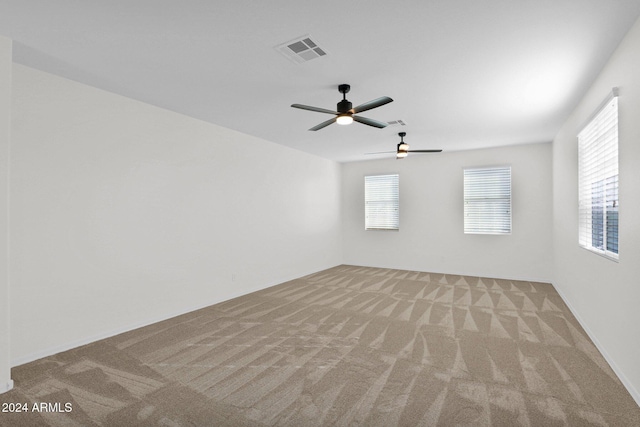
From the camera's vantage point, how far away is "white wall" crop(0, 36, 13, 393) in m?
2.51

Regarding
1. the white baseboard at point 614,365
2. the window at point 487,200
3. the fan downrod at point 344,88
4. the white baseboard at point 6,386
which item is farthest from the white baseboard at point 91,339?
the window at point 487,200

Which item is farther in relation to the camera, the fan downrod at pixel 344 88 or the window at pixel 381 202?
the window at pixel 381 202

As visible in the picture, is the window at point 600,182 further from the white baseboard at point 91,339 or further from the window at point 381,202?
the white baseboard at point 91,339

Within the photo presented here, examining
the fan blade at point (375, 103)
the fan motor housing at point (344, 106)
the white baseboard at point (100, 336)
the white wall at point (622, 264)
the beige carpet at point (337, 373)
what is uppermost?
the fan motor housing at point (344, 106)

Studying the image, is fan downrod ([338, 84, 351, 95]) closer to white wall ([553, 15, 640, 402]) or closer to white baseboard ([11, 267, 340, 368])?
white wall ([553, 15, 640, 402])

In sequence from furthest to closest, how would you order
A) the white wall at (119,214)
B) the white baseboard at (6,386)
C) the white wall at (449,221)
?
1. the white wall at (449,221)
2. the white wall at (119,214)
3. the white baseboard at (6,386)

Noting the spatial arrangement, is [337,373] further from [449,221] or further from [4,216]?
[449,221]

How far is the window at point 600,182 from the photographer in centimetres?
290

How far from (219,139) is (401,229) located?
190 inches

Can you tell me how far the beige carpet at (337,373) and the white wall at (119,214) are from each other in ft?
1.26

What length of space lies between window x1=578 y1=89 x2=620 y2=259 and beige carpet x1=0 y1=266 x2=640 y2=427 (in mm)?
1132

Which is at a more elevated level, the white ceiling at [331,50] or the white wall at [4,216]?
the white ceiling at [331,50]

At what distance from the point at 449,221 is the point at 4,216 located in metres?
7.23

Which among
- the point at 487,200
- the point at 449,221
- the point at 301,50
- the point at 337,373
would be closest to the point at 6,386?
the point at 337,373
